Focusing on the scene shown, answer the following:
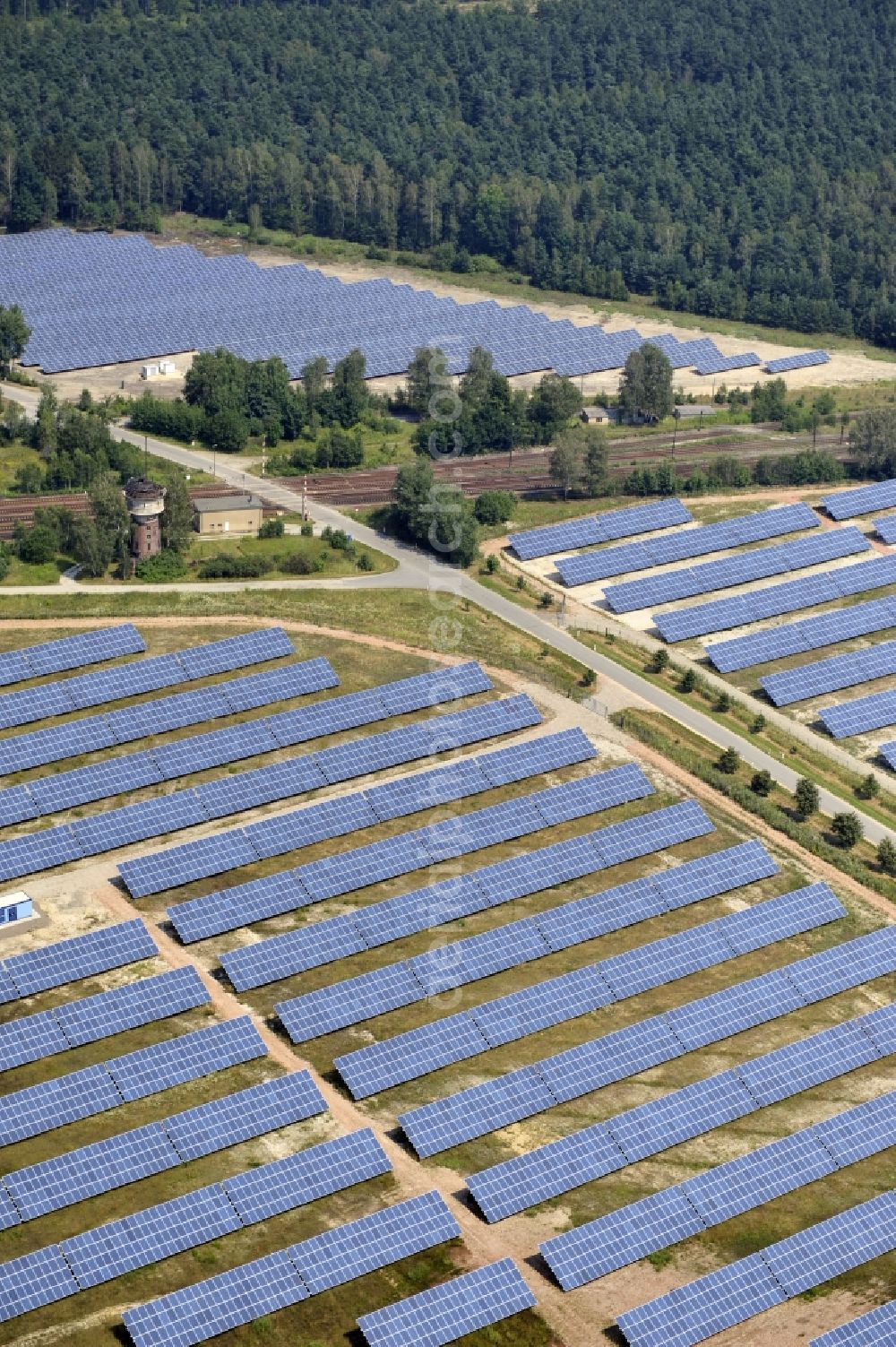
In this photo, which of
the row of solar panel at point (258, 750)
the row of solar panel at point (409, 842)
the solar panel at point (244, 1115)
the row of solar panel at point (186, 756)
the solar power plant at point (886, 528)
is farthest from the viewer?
the solar power plant at point (886, 528)

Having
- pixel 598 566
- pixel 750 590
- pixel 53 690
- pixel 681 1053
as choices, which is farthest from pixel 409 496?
pixel 681 1053

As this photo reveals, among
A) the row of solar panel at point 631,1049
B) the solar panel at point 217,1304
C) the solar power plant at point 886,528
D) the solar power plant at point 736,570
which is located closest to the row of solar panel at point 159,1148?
the solar panel at point 217,1304

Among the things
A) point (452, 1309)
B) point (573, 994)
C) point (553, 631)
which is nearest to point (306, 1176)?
point (452, 1309)

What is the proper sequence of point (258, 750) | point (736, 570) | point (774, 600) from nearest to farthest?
1. point (258, 750)
2. point (774, 600)
3. point (736, 570)

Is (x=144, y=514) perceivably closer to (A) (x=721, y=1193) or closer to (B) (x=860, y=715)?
(B) (x=860, y=715)

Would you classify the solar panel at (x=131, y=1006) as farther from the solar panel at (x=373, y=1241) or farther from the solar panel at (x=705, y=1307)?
the solar panel at (x=705, y=1307)

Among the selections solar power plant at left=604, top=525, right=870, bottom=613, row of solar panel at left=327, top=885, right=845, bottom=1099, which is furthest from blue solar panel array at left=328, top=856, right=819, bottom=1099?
solar power plant at left=604, top=525, right=870, bottom=613

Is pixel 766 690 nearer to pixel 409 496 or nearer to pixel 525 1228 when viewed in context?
pixel 409 496

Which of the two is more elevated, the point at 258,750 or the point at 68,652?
the point at 68,652
